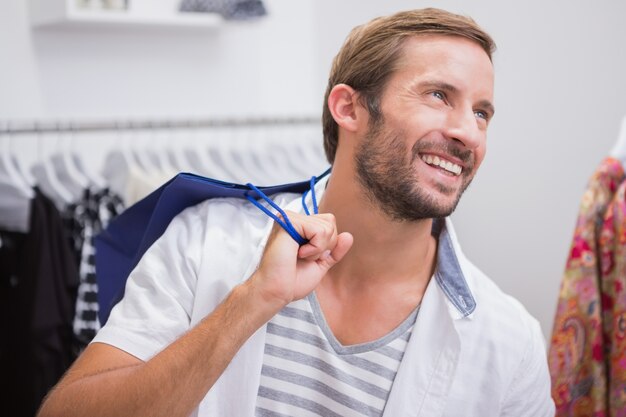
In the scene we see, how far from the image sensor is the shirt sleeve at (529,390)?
56.3 inches

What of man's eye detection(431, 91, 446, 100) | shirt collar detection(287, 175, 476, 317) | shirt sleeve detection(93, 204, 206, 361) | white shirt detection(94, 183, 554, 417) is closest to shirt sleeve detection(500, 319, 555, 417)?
white shirt detection(94, 183, 554, 417)

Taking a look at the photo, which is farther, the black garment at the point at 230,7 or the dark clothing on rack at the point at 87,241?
the black garment at the point at 230,7

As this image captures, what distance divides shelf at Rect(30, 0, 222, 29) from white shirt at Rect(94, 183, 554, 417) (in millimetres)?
1345

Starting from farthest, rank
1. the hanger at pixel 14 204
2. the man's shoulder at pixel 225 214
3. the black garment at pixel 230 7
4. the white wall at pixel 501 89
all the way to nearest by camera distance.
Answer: the black garment at pixel 230 7 < the white wall at pixel 501 89 < the hanger at pixel 14 204 < the man's shoulder at pixel 225 214

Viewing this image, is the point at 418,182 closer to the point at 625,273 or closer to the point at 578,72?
the point at 625,273

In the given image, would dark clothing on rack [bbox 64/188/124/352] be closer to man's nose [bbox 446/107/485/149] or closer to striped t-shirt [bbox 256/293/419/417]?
striped t-shirt [bbox 256/293/419/417]

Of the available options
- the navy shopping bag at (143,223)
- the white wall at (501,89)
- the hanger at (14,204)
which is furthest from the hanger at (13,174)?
the navy shopping bag at (143,223)

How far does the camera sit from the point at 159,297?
1360 mm

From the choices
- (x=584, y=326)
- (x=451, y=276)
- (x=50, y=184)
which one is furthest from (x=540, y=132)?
(x=50, y=184)

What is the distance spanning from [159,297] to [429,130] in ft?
1.82

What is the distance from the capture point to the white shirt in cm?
138

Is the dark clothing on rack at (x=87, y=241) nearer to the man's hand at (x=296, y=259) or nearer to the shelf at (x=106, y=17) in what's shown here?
the shelf at (x=106, y=17)

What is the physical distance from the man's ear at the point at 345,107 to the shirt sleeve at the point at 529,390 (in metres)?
0.52

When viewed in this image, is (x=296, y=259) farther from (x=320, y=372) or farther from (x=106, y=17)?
(x=106, y=17)
